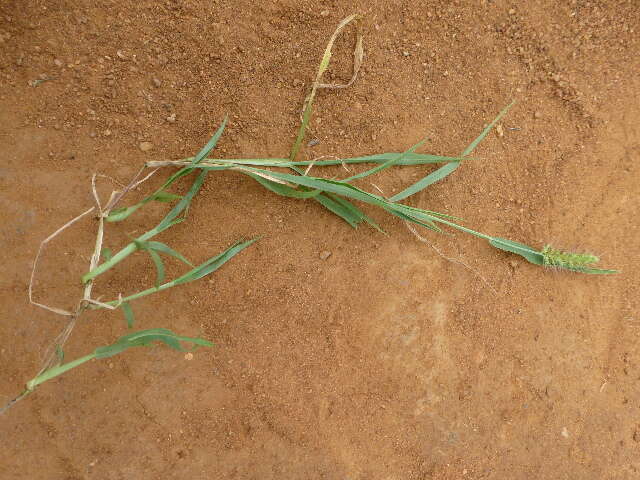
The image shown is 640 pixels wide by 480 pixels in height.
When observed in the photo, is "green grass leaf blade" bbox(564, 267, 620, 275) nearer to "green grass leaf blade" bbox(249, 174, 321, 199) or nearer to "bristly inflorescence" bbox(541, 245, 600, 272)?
"bristly inflorescence" bbox(541, 245, 600, 272)

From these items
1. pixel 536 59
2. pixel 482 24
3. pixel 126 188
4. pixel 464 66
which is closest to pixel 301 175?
pixel 126 188

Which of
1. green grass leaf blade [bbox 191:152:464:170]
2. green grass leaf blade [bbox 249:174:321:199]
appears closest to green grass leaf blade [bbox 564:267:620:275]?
green grass leaf blade [bbox 191:152:464:170]

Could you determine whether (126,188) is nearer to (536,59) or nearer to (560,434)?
(536,59)

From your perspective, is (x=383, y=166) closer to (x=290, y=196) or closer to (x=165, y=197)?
(x=290, y=196)

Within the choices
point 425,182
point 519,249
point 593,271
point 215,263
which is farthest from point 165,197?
point 593,271

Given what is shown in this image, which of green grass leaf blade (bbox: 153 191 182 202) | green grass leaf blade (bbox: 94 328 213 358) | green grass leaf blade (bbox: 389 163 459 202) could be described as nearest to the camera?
green grass leaf blade (bbox: 94 328 213 358)

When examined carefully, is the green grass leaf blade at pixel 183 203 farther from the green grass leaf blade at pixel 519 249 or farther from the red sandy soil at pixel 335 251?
the green grass leaf blade at pixel 519 249

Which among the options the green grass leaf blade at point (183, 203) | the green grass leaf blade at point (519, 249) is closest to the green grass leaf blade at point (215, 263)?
the green grass leaf blade at point (183, 203)

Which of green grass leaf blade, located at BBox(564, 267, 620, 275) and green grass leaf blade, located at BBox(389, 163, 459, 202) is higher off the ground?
green grass leaf blade, located at BBox(389, 163, 459, 202)
